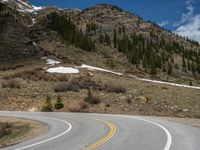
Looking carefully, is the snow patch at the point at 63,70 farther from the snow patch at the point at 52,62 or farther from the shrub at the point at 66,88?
the shrub at the point at 66,88

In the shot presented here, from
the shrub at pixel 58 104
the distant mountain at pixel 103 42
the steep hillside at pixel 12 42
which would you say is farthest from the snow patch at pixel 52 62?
the shrub at pixel 58 104

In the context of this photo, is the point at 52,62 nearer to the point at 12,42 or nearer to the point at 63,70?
the point at 63,70

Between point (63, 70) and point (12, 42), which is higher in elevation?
point (12, 42)

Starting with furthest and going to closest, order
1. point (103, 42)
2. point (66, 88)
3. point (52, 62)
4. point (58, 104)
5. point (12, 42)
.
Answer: point (103, 42)
point (12, 42)
point (52, 62)
point (66, 88)
point (58, 104)

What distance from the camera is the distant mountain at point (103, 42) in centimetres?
9712

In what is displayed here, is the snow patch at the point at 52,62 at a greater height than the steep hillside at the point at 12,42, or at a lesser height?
lesser

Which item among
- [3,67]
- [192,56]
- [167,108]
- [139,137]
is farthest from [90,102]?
[192,56]

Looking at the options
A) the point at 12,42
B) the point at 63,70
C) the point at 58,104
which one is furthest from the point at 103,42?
the point at 58,104

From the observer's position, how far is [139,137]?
1482 centimetres

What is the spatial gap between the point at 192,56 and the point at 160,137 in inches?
5142

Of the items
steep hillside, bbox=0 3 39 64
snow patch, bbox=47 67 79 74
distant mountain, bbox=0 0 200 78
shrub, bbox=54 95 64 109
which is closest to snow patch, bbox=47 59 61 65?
distant mountain, bbox=0 0 200 78

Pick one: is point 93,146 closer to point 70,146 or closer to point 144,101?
point 70,146

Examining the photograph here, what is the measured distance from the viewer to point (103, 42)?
12838 cm

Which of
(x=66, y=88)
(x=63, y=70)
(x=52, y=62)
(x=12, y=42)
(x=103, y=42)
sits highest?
(x=103, y=42)
